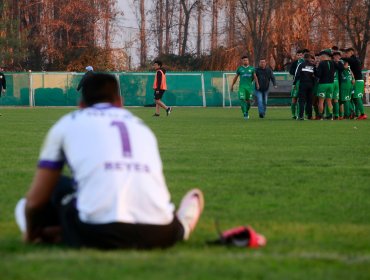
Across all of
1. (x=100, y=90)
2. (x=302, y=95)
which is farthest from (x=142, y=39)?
(x=100, y=90)

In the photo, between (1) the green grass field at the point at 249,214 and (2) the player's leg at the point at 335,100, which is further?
(2) the player's leg at the point at 335,100

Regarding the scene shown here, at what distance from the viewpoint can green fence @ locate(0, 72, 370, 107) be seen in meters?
51.7

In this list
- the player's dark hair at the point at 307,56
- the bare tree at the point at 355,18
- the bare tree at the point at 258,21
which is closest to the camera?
the player's dark hair at the point at 307,56

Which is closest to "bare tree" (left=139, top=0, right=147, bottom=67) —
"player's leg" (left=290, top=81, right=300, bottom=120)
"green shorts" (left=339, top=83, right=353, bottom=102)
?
"player's leg" (left=290, top=81, right=300, bottom=120)

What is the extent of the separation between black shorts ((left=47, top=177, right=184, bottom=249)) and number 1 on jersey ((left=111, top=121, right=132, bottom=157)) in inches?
17.0

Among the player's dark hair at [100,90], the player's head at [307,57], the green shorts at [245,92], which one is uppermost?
the player's head at [307,57]

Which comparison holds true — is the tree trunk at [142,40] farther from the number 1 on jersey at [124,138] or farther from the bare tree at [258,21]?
the number 1 on jersey at [124,138]

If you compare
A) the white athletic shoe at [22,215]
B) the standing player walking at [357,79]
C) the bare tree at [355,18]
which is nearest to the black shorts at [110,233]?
the white athletic shoe at [22,215]

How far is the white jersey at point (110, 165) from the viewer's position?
235 inches

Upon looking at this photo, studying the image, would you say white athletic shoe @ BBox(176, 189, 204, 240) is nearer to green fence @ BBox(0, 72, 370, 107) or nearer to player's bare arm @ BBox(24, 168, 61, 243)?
player's bare arm @ BBox(24, 168, 61, 243)

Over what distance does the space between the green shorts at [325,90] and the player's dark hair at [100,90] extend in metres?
22.9

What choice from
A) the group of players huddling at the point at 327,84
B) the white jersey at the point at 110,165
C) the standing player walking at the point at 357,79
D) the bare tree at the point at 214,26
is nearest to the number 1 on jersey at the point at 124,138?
the white jersey at the point at 110,165

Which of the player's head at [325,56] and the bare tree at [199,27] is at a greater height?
the bare tree at [199,27]

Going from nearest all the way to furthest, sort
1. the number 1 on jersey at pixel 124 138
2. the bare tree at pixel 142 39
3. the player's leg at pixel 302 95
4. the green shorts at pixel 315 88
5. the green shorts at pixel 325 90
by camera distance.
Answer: the number 1 on jersey at pixel 124 138, the player's leg at pixel 302 95, the green shorts at pixel 325 90, the green shorts at pixel 315 88, the bare tree at pixel 142 39
